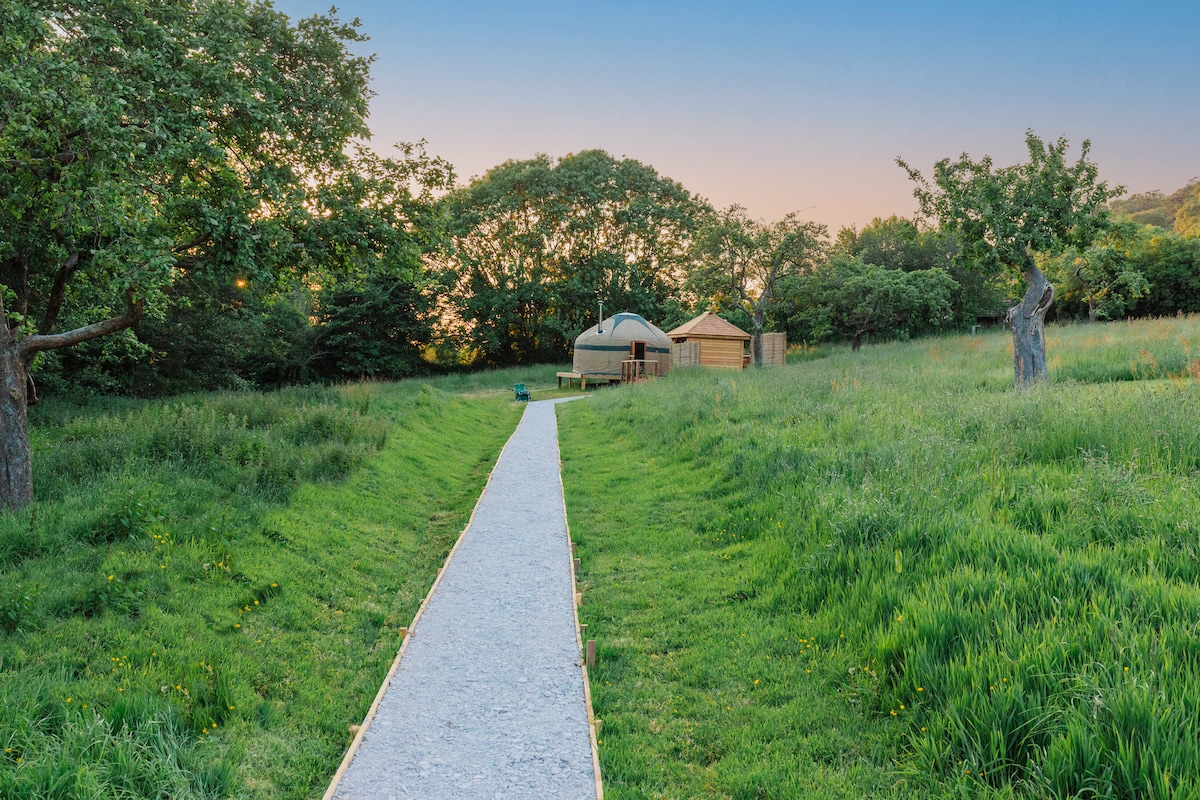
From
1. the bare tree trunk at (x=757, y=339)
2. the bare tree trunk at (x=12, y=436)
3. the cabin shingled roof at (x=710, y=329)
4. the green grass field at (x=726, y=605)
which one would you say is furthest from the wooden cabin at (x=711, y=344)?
the bare tree trunk at (x=12, y=436)

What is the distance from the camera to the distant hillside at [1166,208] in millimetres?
53700

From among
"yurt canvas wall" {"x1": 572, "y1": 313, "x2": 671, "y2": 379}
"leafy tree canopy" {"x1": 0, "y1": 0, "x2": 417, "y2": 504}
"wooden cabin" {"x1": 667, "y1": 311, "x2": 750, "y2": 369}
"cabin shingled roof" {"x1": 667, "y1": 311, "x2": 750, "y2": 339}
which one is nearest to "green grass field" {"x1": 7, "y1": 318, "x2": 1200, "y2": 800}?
"leafy tree canopy" {"x1": 0, "y1": 0, "x2": 417, "y2": 504}

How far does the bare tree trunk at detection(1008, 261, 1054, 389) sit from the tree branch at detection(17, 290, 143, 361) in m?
15.4

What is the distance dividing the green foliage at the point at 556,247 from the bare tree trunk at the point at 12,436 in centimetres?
3155

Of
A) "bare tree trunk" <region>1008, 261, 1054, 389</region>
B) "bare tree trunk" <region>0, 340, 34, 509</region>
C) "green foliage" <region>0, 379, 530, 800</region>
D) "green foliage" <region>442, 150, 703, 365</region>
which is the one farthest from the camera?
"green foliage" <region>442, 150, 703, 365</region>

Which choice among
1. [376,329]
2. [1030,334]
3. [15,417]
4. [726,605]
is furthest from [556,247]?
[726,605]

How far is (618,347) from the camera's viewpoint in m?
30.9

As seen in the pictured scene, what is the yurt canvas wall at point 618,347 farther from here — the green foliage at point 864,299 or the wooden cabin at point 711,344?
the green foliage at point 864,299

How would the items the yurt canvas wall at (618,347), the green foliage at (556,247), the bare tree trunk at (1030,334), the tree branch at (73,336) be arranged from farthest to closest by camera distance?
1. the green foliage at (556,247)
2. the yurt canvas wall at (618,347)
3. the bare tree trunk at (1030,334)
4. the tree branch at (73,336)

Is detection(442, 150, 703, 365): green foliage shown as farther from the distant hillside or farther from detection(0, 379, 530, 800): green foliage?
the distant hillside

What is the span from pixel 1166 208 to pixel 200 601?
88892mm

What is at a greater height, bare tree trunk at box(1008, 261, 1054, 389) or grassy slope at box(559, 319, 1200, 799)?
bare tree trunk at box(1008, 261, 1054, 389)

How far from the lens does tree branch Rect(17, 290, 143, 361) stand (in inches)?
290

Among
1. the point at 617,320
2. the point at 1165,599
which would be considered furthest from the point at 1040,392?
the point at 617,320
